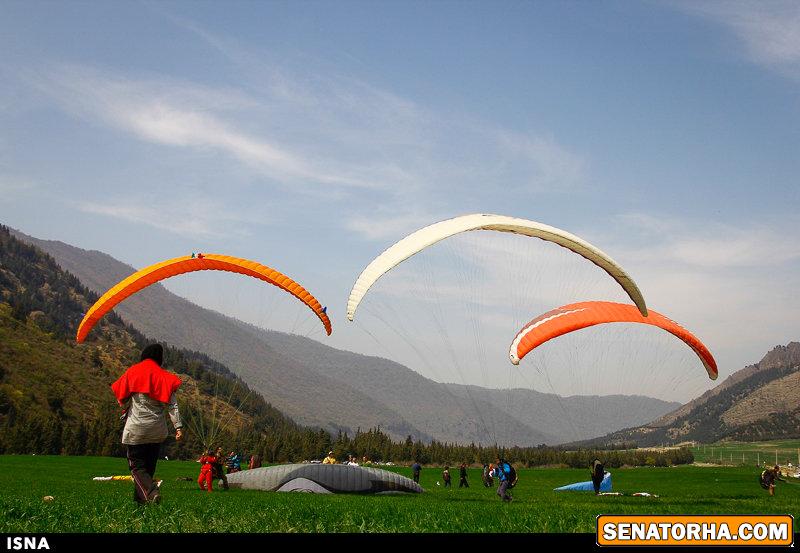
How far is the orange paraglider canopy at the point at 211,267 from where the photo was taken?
23234 mm

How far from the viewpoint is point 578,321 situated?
21.8m

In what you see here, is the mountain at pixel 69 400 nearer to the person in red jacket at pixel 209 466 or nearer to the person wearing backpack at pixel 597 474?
the person wearing backpack at pixel 597 474

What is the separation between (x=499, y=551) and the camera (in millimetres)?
6543

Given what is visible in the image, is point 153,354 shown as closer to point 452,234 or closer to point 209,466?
point 452,234

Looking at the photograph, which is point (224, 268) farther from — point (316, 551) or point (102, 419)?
point (102, 419)

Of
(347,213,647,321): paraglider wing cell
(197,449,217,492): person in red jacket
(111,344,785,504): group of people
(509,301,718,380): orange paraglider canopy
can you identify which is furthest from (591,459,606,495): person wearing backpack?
(111,344,785,504): group of people

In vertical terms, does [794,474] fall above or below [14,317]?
below

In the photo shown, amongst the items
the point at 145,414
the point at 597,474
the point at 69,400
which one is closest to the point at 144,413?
the point at 145,414

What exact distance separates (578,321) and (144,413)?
47.0 feet

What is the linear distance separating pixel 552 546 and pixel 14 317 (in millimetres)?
161288

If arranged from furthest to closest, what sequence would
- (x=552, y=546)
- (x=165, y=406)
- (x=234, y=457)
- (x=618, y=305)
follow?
(x=234, y=457)
(x=618, y=305)
(x=165, y=406)
(x=552, y=546)

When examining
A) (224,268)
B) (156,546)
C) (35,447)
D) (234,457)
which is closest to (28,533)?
(156,546)

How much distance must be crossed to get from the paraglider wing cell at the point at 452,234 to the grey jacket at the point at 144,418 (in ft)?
24.1

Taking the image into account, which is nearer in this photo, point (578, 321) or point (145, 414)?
point (145, 414)
